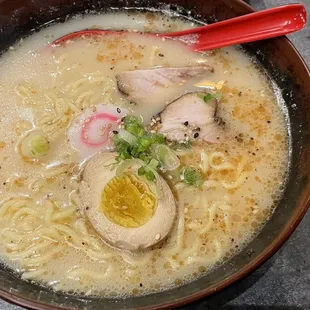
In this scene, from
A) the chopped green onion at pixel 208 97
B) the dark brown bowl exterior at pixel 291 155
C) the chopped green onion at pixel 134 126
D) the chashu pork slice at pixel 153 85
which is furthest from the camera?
the chashu pork slice at pixel 153 85

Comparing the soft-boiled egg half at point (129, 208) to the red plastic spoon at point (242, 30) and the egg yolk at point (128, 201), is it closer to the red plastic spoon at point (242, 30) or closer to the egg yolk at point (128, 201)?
the egg yolk at point (128, 201)

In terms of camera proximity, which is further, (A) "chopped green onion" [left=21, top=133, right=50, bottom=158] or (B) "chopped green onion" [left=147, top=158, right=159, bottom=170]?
(A) "chopped green onion" [left=21, top=133, right=50, bottom=158]

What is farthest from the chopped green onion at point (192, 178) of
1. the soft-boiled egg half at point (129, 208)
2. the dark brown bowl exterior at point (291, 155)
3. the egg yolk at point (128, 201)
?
the dark brown bowl exterior at point (291, 155)

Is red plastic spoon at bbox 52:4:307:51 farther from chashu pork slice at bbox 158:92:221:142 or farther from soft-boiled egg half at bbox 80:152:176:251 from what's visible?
soft-boiled egg half at bbox 80:152:176:251

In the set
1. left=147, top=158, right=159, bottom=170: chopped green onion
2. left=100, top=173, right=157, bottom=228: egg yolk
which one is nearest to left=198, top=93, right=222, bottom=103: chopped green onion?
left=147, top=158, right=159, bottom=170: chopped green onion

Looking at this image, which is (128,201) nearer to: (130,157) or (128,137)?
(130,157)

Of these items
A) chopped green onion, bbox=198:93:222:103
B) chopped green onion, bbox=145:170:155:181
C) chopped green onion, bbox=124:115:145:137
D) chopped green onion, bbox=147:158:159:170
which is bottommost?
chopped green onion, bbox=145:170:155:181

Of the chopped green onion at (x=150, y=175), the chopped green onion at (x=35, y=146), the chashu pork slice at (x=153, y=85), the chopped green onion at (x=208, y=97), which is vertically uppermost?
the chashu pork slice at (x=153, y=85)
